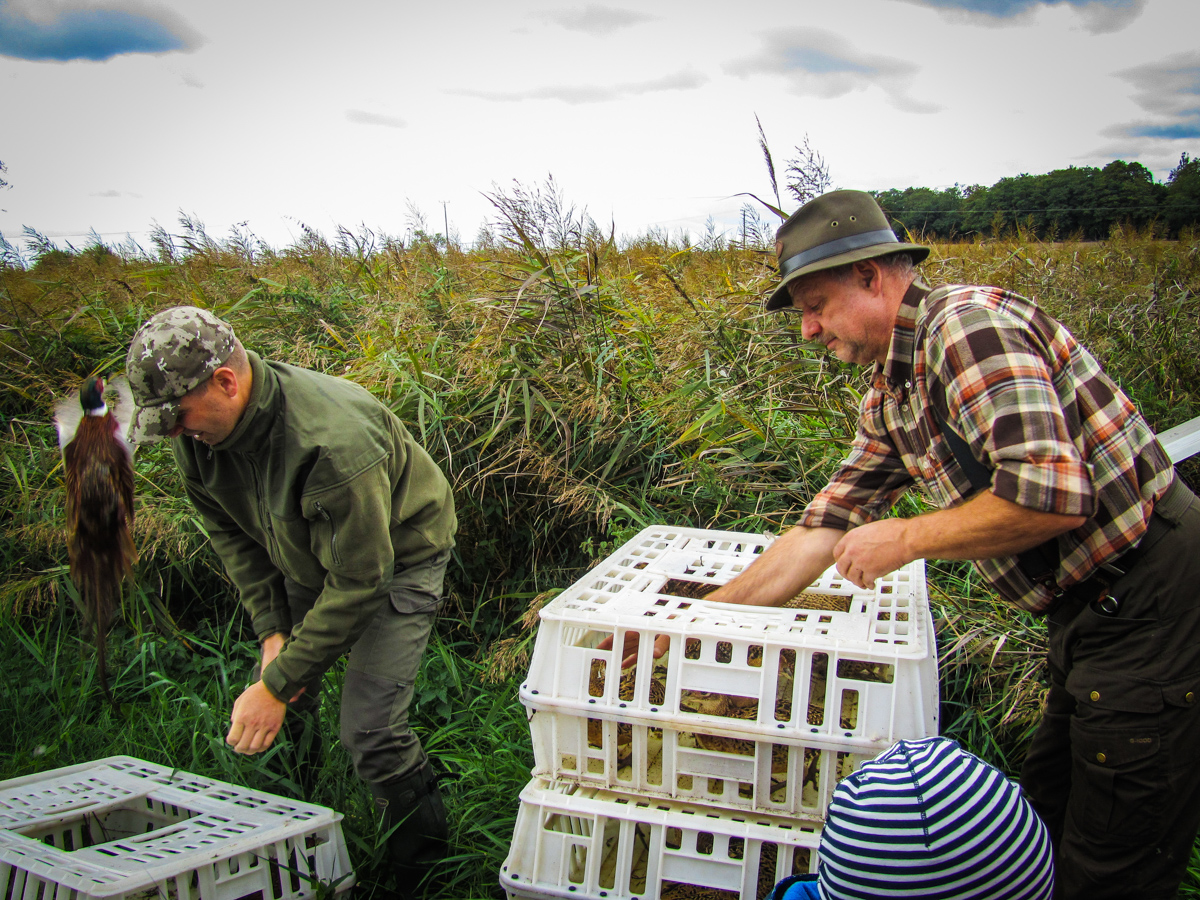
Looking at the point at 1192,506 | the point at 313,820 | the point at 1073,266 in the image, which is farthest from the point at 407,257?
the point at 1192,506

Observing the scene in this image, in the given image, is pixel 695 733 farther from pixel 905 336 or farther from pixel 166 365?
pixel 166 365

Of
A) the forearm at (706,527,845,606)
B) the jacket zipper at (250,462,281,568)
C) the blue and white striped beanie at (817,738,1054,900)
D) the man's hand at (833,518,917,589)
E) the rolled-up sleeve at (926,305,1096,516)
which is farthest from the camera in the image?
the jacket zipper at (250,462,281,568)

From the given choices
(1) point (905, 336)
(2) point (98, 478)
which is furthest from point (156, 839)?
(1) point (905, 336)

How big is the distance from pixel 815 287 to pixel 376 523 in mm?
1173

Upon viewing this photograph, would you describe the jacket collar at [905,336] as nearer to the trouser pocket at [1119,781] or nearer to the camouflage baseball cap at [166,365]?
the trouser pocket at [1119,781]

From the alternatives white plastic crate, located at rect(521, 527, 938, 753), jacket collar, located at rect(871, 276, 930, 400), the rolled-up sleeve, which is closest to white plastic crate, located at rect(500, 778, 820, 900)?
white plastic crate, located at rect(521, 527, 938, 753)

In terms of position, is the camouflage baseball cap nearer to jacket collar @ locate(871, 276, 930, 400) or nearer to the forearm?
the forearm

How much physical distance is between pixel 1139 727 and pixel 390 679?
172 cm

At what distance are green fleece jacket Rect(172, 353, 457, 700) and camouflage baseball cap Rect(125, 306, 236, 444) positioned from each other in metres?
0.13

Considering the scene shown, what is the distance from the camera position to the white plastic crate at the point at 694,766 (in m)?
1.50

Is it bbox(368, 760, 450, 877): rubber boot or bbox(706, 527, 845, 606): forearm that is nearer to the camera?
bbox(706, 527, 845, 606): forearm

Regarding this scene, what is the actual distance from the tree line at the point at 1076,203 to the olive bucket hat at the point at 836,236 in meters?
3.34

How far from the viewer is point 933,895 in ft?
3.41

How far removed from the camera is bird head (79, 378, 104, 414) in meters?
2.04
